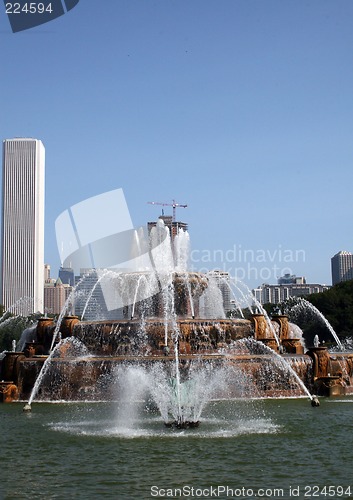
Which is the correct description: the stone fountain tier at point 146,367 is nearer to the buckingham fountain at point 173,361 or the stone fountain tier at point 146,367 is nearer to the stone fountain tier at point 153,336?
the buckingham fountain at point 173,361

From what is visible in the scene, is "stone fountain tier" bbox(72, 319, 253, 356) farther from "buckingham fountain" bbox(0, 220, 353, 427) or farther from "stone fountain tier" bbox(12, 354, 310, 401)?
"stone fountain tier" bbox(12, 354, 310, 401)

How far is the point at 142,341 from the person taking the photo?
30.2m

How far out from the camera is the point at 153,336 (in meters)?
30.3

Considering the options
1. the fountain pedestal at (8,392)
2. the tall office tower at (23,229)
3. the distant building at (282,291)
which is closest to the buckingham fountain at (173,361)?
the fountain pedestal at (8,392)

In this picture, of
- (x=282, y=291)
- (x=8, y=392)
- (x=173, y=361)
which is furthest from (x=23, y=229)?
(x=173, y=361)

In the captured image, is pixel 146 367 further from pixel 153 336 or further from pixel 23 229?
pixel 23 229

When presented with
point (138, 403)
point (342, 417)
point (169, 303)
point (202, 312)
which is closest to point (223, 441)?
point (342, 417)

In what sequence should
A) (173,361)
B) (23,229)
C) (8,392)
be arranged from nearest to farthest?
1. (173,361)
2. (8,392)
3. (23,229)

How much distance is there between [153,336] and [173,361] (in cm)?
471

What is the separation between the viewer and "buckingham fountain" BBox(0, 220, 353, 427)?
24891 millimetres

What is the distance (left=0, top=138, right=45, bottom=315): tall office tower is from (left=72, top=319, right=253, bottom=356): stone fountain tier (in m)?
166

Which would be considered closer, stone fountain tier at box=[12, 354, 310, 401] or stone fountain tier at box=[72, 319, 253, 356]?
stone fountain tier at box=[12, 354, 310, 401]

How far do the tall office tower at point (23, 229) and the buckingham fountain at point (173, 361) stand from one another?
522ft

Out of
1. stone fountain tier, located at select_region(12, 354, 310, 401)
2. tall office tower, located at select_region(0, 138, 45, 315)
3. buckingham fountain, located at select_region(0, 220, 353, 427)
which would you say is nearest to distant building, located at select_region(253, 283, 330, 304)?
tall office tower, located at select_region(0, 138, 45, 315)
